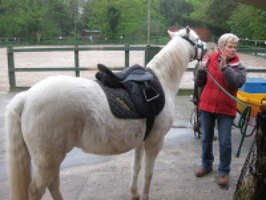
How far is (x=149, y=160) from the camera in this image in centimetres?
277

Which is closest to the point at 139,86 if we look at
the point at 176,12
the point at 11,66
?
the point at 11,66

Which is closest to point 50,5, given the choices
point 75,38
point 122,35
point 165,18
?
point 75,38

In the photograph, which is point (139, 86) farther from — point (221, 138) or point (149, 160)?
point (221, 138)

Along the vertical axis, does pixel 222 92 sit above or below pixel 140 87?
below

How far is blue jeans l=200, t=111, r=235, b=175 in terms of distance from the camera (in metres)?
3.11

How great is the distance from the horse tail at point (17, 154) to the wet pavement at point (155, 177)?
28.8 inches

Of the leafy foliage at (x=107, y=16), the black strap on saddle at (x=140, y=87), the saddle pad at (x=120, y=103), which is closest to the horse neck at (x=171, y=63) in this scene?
the black strap on saddle at (x=140, y=87)

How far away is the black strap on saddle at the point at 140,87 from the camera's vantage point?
7.79 feet

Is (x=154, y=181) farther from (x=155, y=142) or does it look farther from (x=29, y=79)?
(x=29, y=79)

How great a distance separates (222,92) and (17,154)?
2.23 m

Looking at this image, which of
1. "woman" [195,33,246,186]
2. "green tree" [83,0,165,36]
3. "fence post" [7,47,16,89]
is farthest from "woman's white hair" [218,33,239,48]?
"green tree" [83,0,165,36]

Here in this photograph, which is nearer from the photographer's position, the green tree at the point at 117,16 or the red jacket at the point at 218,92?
the red jacket at the point at 218,92

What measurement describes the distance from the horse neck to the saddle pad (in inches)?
22.5

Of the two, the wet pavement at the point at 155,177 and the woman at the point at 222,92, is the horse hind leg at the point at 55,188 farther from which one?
the woman at the point at 222,92
